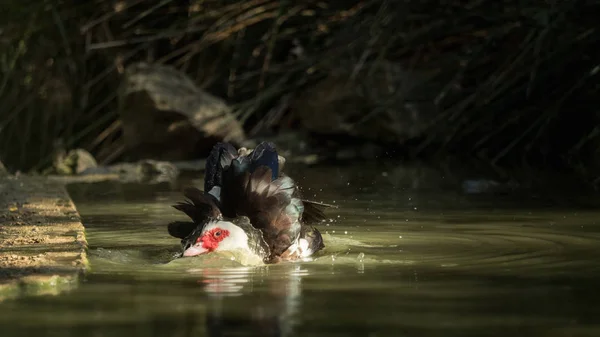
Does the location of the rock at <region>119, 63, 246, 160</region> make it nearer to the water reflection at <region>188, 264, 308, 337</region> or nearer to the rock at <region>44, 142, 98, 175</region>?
the rock at <region>44, 142, 98, 175</region>

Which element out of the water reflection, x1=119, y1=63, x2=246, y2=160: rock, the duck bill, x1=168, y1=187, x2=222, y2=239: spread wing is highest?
x1=119, y1=63, x2=246, y2=160: rock

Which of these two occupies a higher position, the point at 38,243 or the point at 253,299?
the point at 38,243

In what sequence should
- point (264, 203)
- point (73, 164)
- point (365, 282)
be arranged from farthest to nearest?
point (73, 164)
point (264, 203)
point (365, 282)

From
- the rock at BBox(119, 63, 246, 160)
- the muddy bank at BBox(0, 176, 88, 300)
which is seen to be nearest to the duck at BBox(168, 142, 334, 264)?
the muddy bank at BBox(0, 176, 88, 300)

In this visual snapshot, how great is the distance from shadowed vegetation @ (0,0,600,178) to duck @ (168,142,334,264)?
3.43 metres

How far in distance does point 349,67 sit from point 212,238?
296 inches

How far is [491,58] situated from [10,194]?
14.7 ft

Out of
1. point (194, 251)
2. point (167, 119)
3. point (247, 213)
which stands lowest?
point (194, 251)

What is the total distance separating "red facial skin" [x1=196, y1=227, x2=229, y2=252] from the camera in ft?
15.6

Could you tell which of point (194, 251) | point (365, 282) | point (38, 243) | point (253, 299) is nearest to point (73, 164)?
point (38, 243)

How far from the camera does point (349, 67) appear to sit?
12.1m

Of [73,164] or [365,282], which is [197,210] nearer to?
[365,282]

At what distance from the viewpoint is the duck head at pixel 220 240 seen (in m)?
4.75

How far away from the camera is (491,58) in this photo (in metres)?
10.4
